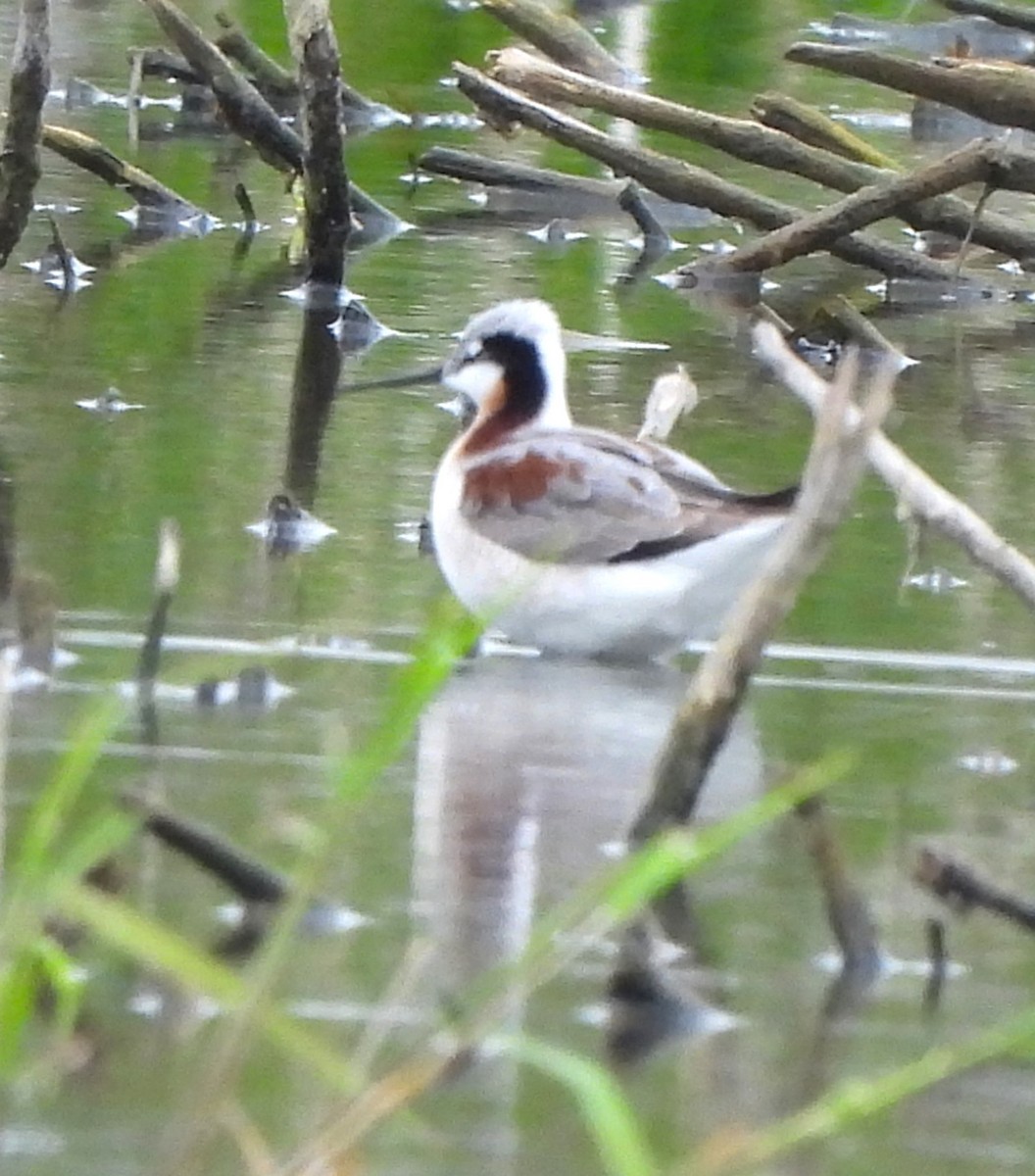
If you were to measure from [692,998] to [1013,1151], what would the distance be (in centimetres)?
55

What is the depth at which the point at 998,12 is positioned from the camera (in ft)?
38.6

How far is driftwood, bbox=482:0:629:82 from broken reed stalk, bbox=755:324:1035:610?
7.17 meters

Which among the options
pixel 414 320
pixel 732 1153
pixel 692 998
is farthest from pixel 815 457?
pixel 414 320

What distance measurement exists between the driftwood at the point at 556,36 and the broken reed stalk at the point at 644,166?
145 centimetres

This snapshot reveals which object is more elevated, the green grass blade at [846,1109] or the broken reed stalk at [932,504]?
the green grass blade at [846,1109]

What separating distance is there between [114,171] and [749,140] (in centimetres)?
274

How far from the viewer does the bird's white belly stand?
6.68 meters

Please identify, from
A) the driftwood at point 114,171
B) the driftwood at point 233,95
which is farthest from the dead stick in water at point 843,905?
the driftwood at point 114,171

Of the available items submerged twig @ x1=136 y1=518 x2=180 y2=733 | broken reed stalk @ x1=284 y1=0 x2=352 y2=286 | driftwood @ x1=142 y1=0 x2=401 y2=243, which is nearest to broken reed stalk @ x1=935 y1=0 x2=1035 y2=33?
broken reed stalk @ x1=284 y1=0 x2=352 y2=286

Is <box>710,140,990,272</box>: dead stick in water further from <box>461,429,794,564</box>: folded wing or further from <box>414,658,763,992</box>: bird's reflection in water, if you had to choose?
<box>414,658,763,992</box>: bird's reflection in water

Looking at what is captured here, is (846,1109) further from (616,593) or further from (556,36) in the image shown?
(556,36)

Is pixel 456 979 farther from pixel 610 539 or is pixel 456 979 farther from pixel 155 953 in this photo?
pixel 610 539

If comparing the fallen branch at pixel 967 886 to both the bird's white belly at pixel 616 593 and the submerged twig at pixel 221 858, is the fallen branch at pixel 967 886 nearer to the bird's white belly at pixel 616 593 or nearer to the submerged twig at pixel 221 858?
the submerged twig at pixel 221 858

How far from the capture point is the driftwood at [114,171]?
495 inches
